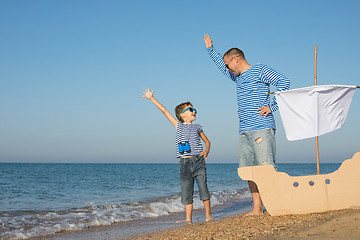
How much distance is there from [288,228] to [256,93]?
176 centimetres

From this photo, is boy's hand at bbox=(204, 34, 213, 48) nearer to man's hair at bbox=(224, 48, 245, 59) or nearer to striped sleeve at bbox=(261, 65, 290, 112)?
man's hair at bbox=(224, 48, 245, 59)

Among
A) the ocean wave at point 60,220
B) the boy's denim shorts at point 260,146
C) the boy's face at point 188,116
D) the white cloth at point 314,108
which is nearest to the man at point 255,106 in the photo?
the boy's denim shorts at point 260,146

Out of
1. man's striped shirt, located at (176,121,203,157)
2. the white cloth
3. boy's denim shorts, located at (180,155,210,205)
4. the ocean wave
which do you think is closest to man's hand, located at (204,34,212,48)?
man's striped shirt, located at (176,121,203,157)

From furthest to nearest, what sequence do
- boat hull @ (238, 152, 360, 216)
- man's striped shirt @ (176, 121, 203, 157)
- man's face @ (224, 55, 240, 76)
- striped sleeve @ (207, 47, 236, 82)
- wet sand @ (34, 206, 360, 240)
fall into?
1. man's striped shirt @ (176, 121, 203, 157)
2. striped sleeve @ (207, 47, 236, 82)
3. man's face @ (224, 55, 240, 76)
4. boat hull @ (238, 152, 360, 216)
5. wet sand @ (34, 206, 360, 240)

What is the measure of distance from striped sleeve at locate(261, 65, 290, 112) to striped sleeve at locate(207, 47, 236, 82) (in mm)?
642

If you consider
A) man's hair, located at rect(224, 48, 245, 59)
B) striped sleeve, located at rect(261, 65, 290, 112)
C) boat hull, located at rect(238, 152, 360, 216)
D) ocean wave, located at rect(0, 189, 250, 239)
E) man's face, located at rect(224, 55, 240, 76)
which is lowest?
ocean wave, located at rect(0, 189, 250, 239)

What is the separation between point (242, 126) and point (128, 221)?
12.5 ft

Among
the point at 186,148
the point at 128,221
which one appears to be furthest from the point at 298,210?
the point at 128,221

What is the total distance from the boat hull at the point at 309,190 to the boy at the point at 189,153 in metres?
1.00

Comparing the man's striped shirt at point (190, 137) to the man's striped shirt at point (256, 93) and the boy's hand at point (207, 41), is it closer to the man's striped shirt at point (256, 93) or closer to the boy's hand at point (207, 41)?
the man's striped shirt at point (256, 93)

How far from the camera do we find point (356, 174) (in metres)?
4.13

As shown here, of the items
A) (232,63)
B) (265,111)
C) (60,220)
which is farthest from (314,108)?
(60,220)

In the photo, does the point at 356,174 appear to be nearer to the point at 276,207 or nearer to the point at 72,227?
the point at 276,207

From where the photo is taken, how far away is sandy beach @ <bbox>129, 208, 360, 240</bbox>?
10.1 feet
